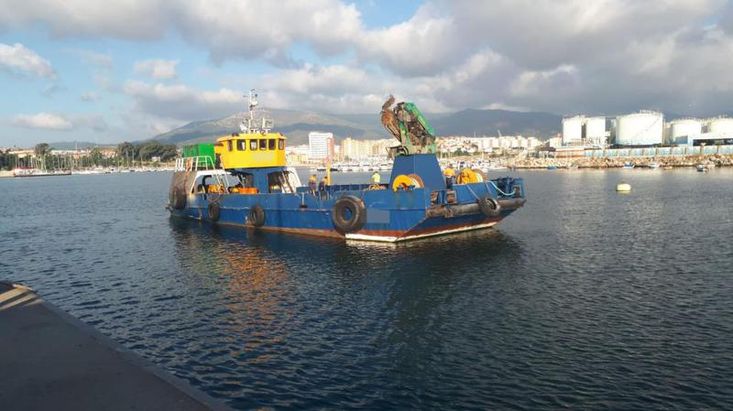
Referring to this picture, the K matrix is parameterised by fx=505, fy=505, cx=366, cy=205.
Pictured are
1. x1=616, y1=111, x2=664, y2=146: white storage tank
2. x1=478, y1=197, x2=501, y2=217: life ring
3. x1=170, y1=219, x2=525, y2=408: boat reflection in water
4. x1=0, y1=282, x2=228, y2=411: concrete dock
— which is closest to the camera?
x1=0, y1=282, x2=228, y2=411: concrete dock

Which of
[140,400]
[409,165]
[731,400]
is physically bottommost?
[731,400]

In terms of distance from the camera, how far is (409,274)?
18672 mm

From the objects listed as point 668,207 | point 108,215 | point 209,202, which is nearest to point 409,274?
point 209,202

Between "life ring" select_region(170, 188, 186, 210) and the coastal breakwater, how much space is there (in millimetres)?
119353

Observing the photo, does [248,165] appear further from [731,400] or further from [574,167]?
[574,167]

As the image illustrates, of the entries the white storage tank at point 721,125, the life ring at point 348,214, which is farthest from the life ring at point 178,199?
the white storage tank at point 721,125

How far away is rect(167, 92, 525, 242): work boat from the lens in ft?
78.2

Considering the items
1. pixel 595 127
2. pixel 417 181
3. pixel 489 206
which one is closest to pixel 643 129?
pixel 595 127

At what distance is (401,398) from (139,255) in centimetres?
1878

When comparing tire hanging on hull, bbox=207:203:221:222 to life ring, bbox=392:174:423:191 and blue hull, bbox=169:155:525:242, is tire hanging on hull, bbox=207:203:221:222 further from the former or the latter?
life ring, bbox=392:174:423:191

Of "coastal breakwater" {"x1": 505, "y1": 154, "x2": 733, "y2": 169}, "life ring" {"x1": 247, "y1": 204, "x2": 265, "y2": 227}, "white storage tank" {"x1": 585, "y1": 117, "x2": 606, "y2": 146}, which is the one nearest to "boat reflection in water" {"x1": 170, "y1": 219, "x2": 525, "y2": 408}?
"life ring" {"x1": 247, "y1": 204, "x2": 265, "y2": 227}

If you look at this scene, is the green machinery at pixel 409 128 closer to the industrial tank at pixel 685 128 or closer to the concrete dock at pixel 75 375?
the concrete dock at pixel 75 375

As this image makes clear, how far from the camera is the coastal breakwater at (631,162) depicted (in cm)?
12258

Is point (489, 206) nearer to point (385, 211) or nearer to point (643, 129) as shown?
point (385, 211)
